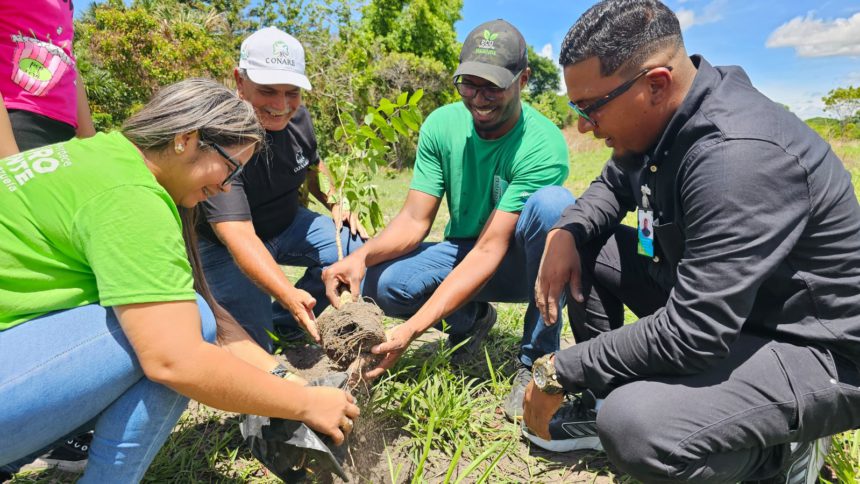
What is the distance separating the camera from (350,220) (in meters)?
3.12

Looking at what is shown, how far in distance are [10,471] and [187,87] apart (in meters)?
1.28

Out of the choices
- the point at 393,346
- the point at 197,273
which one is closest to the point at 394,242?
the point at 393,346

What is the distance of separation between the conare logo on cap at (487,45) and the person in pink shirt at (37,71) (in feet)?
5.74

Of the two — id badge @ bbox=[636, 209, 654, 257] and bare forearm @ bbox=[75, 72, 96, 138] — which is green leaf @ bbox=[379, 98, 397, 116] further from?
id badge @ bbox=[636, 209, 654, 257]

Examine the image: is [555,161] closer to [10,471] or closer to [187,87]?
[187,87]

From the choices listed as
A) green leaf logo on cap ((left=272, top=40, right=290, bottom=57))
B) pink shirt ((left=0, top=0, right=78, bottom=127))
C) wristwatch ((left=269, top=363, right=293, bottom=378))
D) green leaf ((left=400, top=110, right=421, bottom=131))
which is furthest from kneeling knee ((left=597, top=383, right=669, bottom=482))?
pink shirt ((left=0, top=0, right=78, bottom=127))

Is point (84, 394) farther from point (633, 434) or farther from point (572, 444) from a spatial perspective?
point (572, 444)

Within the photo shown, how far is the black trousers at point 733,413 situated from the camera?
4.90 ft

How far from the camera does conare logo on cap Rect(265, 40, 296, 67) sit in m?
2.54

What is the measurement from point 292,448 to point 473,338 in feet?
4.40

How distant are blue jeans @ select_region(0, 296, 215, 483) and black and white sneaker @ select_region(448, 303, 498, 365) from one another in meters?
1.54

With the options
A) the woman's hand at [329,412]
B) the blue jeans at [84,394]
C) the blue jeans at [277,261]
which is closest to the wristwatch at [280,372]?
the woman's hand at [329,412]

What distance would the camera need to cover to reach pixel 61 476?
6.48 ft

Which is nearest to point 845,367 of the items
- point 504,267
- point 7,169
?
point 504,267
